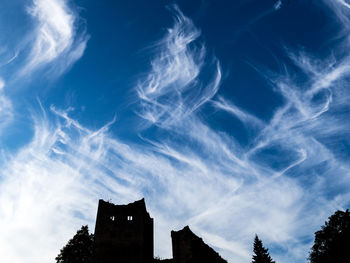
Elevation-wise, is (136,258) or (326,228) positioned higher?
(326,228)

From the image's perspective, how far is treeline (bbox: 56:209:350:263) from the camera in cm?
3232

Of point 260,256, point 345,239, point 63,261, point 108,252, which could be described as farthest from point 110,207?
point 345,239

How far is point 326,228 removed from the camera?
128 feet

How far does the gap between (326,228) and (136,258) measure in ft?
83.3

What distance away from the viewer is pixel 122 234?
109ft

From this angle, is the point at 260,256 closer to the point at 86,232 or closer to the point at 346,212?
the point at 346,212

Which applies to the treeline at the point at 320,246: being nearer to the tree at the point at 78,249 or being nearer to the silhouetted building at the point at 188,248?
the tree at the point at 78,249

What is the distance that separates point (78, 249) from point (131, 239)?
24.7 ft

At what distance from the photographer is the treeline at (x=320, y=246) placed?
3232cm

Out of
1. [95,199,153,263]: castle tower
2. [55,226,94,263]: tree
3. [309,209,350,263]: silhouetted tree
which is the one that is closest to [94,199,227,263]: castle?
[95,199,153,263]: castle tower

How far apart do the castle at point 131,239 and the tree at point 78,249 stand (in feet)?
10.8

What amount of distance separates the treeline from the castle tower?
216cm

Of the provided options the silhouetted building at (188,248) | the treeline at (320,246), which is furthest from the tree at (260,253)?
the silhouetted building at (188,248)

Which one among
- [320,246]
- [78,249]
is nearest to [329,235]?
[320,246]
